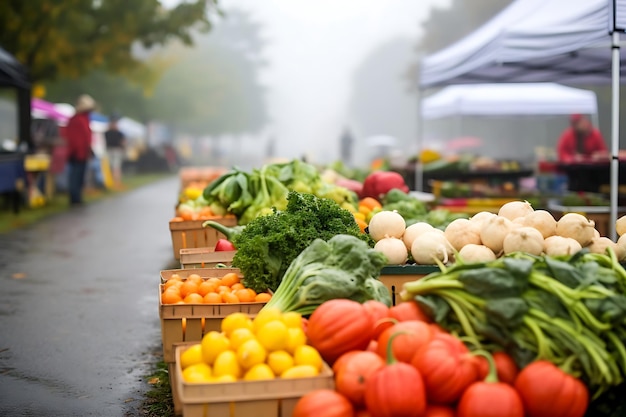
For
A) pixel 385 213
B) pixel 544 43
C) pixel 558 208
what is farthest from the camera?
pixel 558 208

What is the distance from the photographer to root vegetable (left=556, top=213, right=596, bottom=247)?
5.12 meters

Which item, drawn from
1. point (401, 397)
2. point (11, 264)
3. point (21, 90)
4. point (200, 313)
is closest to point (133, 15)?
point (21, 90)

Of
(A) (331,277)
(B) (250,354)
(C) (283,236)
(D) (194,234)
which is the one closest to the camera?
(B) (250,354)

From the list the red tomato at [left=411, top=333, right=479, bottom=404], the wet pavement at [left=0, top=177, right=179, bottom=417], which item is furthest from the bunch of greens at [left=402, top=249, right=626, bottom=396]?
the wet pavement at [left=0, top=177, right=179, bottom=417]

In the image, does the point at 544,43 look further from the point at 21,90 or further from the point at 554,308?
the point at 21,90

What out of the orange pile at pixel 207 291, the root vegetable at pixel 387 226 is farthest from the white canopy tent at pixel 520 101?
the orange pile at pixel 207 291

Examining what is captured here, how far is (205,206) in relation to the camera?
9039 mm

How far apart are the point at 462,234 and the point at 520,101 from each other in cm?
1695

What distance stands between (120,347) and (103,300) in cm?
208

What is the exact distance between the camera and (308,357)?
12.9 ft

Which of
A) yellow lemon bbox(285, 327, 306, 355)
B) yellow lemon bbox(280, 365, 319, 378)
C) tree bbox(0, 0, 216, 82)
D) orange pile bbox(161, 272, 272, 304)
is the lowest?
yellow lemon bbox(280, 365, 319, 378)

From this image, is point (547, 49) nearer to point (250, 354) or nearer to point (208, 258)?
point (208, 258)

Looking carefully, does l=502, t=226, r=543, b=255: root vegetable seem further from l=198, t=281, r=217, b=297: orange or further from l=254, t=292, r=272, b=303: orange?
l=198, t=281, r=217, b=297: orange

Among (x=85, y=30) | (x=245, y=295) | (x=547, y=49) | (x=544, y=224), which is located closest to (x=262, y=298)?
(x=245, y=295)
